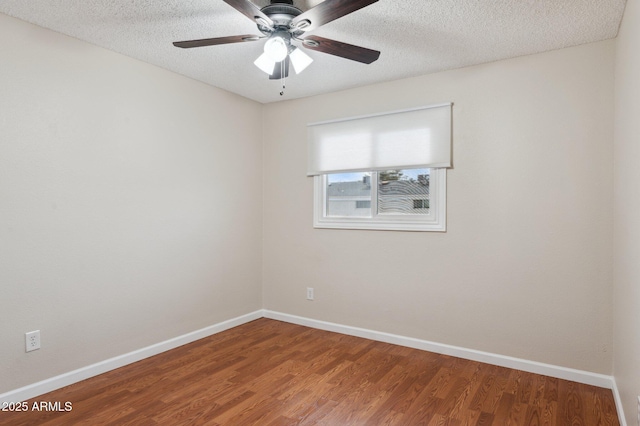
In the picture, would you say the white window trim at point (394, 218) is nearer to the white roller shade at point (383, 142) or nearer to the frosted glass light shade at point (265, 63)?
the white roller shade at point (383, 142)

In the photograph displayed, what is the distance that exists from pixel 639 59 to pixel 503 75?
1.37m

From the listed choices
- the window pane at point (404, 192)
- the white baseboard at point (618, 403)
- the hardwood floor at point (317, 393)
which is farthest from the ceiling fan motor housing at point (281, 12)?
the white baseboard at point (618, 403)

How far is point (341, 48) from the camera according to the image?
88.5 inches

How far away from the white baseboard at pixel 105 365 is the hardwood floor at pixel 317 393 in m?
0.06

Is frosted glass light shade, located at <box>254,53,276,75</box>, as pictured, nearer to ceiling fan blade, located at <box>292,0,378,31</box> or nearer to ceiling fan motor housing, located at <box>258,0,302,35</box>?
ceiling fan motor housing, located at <box>258,0,302,35</box>

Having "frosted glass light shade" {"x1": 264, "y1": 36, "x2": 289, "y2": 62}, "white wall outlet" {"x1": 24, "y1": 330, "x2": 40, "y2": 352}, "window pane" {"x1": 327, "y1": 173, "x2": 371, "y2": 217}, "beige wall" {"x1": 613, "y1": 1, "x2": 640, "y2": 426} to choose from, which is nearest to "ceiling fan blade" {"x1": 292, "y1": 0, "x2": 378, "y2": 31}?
"frosted glass light shade" {"x1": 264, "y1": 36, "x2": 289, "y2": 62}

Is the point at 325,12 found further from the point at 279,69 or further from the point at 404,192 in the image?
the point at 404,192

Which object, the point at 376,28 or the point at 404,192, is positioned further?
the point at 404,192

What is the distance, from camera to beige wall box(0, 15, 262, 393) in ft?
7.95

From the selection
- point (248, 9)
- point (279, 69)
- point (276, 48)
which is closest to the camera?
point (248, 9)

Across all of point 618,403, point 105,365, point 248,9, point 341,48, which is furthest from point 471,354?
point 248,9

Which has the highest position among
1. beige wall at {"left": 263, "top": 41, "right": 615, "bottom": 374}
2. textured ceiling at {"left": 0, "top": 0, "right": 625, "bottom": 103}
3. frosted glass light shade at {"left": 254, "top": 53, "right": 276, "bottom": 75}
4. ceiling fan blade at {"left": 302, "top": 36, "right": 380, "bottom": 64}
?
textured ceiling at {"left": 0, "top": 0, "right": 625, "bottom": 103}

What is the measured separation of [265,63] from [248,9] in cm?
55

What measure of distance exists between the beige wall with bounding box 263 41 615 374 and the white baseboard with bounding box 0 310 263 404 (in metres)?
1.20
